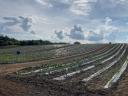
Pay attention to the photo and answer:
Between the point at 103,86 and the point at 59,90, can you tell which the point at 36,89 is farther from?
the point at 103,86

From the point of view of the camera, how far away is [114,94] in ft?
76.2

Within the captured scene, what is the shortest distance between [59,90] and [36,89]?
65.4 inches

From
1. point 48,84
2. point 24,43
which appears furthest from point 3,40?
point 48,84

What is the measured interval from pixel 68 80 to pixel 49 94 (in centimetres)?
863

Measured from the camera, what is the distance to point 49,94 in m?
21.1

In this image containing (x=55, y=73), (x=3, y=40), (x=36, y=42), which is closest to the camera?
(x=55, y=73)

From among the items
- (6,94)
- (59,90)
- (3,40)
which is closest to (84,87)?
(59,90)

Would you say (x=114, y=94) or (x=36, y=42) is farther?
(x=36, y=42)

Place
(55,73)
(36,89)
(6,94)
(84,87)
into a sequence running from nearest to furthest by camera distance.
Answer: (6,94) → (36,89) → (84,87) → (55,73)

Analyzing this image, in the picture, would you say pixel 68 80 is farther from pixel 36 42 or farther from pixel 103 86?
pixel 36 42

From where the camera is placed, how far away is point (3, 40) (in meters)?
128

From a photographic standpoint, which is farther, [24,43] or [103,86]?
[24,43]

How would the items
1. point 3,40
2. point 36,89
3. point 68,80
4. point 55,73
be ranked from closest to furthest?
point 36,89 → point 68,80 → point 55,73 → point 3,40

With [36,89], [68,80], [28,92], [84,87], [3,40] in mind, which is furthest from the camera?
[3,40]
